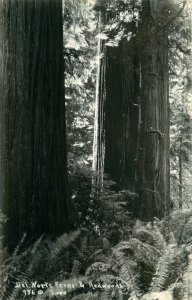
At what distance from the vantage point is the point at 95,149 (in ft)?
18.8

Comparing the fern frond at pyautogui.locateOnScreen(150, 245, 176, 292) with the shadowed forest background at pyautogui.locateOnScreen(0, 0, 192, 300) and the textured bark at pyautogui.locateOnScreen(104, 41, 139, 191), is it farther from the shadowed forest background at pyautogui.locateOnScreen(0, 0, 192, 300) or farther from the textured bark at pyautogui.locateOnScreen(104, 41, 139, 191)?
the textured bark at pyautogui.locateOnScreen(104, 41, 139, 191)

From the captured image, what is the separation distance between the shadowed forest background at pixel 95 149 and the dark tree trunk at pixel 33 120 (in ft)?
0.04

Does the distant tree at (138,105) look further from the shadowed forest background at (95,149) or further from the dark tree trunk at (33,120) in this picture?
the dark tree trunk at (33,120)

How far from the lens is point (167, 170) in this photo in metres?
5.98

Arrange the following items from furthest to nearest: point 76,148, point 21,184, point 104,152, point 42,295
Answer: point 104,152, point 76,148, point 21,184, point 42,295

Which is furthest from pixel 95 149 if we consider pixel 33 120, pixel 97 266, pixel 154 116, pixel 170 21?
pixel 170 21

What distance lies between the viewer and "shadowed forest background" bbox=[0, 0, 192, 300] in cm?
461

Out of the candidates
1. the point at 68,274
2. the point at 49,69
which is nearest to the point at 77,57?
the point at 49,69

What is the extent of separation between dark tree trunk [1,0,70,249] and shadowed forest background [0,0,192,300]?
1 cm

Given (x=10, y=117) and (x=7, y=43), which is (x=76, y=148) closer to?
(x=10, y=117)

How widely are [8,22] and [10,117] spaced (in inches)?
40.7

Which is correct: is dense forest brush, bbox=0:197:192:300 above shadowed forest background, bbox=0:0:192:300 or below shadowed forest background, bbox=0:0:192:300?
below

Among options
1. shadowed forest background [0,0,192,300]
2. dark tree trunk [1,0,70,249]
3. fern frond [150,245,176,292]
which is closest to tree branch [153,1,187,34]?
shadowed forest background [0,0,192,300]

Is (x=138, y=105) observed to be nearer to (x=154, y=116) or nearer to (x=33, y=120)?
(x=154, y=116)
